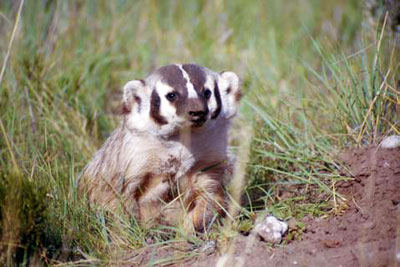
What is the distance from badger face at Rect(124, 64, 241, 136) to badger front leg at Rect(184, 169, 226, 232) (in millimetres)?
370

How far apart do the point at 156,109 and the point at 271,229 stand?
95cm

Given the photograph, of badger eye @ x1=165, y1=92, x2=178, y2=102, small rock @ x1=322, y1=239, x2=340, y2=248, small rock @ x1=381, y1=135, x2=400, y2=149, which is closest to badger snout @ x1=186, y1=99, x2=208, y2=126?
badger eye @ x1=165, y1=92, x2=178, y2=102

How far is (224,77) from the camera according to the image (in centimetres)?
371

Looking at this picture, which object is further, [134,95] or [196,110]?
[134,95]

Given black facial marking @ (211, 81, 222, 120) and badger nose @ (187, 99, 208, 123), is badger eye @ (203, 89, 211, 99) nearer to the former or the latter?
black facial marking @ (211, 81, 222, 120)

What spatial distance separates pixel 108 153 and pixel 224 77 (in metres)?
0.84

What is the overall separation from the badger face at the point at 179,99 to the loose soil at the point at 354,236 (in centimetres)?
67

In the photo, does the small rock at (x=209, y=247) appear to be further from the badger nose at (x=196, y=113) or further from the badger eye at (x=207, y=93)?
the badger eye at (x=207, y=93)

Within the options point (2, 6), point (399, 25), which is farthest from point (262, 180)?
point (2, 6)

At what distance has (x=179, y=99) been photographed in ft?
10.9

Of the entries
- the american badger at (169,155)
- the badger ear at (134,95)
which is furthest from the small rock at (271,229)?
the badger ear at (134,95)

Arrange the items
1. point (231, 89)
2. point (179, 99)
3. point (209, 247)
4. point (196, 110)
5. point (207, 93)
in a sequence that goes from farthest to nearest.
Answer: point (231, 89) → point (207, 93) → point (179, 99) → point (196, 110) → point (209, 247)

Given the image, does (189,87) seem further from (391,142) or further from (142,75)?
(142,75)

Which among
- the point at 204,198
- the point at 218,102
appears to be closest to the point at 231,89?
the point at 218,102
